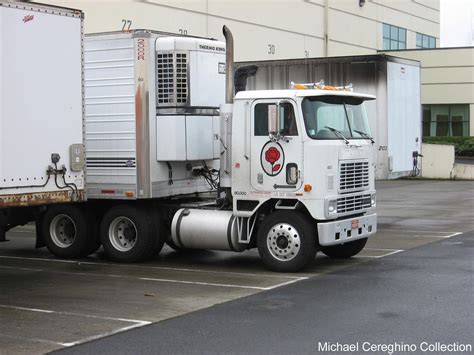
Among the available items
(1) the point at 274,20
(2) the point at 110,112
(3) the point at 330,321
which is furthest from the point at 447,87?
(3) the point at 330,321

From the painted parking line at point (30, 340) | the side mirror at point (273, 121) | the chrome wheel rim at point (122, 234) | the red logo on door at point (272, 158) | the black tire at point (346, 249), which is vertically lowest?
the painted parking line at point (30, 340)

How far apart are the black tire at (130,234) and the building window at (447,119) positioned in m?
41.7

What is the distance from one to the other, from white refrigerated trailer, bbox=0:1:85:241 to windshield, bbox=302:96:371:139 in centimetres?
336

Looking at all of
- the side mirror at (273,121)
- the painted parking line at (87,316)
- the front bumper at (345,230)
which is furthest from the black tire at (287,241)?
the painted parking line at (87,316)

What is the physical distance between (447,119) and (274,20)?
2086 cm

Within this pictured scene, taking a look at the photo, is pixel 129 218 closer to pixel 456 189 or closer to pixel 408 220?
pixel 408 220

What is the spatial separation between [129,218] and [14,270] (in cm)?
201

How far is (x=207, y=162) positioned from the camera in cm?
1302

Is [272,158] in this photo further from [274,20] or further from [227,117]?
[274,20]

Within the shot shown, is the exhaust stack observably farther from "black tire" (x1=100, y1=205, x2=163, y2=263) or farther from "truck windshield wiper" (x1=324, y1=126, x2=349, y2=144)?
"truck windshield wiper" (x1=324, y1=126, x2=349, y2=144)

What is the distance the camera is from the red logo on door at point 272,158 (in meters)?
11.2

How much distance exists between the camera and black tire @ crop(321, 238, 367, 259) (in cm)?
1251

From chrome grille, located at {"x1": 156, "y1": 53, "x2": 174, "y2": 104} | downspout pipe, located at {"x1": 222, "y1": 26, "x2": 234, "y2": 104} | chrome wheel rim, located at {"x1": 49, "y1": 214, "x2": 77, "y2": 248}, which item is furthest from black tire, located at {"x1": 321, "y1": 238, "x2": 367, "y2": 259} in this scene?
chrome wheel rim, located at {"x1": 49, "y1": 214, "x2": 77, "y2": 248}

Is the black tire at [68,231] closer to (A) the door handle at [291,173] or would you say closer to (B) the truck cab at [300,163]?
(B) the truck cab at [300,163]
